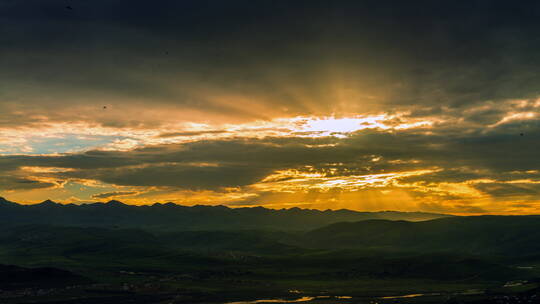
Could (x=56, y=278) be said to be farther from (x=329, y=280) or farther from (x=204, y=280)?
(x=329, y=280)

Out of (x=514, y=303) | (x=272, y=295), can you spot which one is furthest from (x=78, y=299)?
(x=514, y=303)

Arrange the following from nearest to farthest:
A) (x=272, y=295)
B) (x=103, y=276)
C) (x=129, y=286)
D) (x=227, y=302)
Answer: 1. (x=227, y=302)
2. (x=272, y=295)
3. (x=129, y=286)
4. (x=103, y=276)

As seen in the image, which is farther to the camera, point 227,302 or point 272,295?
point 272,295

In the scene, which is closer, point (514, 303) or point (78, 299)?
point (514, 303)

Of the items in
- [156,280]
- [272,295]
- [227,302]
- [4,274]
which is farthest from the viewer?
[156,280]

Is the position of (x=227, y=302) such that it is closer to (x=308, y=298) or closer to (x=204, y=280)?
(x=308, y=298)

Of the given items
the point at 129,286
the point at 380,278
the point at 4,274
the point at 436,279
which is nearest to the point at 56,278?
the point at 4,274

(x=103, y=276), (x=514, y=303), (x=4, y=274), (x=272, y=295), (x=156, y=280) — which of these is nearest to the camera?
(x=514, y=303)

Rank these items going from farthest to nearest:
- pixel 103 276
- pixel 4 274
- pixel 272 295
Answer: pixel 103 276 < pixel 4 274 < pixel 272 295
